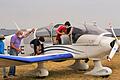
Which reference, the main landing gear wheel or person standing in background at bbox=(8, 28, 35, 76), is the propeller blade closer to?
the main landing gear wheel

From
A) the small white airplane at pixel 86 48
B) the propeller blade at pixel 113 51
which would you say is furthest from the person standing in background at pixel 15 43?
the propeller blade at pixel 113 51

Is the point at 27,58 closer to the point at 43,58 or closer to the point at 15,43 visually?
the point at 43,58

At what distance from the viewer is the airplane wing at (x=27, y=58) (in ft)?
26.9

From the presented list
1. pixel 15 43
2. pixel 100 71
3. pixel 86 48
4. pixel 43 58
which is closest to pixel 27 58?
pixel 43 58

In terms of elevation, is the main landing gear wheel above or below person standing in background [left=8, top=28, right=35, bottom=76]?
below

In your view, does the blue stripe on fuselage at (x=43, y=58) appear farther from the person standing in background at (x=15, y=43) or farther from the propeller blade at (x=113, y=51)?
the propeller blade at (x=113, y=51)

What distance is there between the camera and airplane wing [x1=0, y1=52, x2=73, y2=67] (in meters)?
8.21

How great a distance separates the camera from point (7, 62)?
844cm

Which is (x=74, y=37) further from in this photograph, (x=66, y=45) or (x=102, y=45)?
(x=102, y=45)

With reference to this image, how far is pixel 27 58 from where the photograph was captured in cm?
920

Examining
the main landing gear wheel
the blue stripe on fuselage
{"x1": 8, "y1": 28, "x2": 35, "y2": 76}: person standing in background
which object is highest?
{"x1": 8, "y1": 28, "x2": 35, "y2": 76}: person standing in background

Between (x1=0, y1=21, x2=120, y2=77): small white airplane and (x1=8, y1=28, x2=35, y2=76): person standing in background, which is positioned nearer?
(x1=0, y1=21, x2=120, y2=77): small white airplane

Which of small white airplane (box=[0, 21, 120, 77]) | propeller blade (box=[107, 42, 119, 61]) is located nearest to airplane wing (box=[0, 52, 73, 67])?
small white airplane (box=[0, 21, 120, 77])

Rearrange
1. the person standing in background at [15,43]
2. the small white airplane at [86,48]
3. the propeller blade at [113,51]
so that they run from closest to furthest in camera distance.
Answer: the propeller blade at [113,51], the small white airplane at [86,48], the person standing in background at [15,43]
